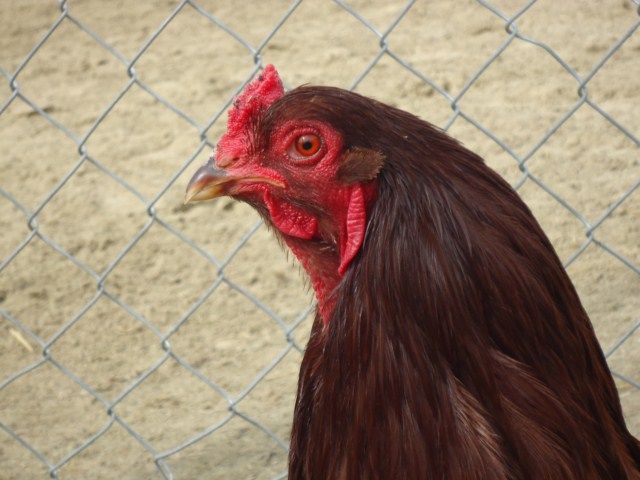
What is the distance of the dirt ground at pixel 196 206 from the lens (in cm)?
318

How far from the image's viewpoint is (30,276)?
380 cm

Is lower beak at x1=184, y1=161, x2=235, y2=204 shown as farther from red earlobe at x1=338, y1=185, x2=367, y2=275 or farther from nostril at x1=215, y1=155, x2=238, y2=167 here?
red earlobe at x1=338, y1=185, x2=367, y2=275

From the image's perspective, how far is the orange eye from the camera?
69.7 inches

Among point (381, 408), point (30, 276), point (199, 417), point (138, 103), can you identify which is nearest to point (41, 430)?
point (199, 417)

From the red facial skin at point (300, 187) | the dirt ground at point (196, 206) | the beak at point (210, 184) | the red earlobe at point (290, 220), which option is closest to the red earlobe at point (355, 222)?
the red facial skin at point (300, 187)

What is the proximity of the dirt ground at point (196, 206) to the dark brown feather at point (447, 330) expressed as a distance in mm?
1317

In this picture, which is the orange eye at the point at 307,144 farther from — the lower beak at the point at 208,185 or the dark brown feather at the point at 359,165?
the lower beak at the point at 208,185

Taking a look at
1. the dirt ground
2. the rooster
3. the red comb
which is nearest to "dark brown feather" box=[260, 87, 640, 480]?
the rooster

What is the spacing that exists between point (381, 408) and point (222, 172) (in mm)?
524

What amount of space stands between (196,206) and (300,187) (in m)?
2.33

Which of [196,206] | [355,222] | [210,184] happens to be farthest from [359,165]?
[196,206]

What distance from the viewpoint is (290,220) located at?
1.88 metres

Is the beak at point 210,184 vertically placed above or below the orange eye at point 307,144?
below

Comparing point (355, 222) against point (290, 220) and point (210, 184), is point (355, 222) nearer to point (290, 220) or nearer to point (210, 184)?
point (290, 220)
